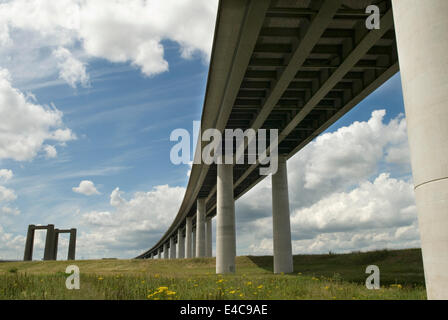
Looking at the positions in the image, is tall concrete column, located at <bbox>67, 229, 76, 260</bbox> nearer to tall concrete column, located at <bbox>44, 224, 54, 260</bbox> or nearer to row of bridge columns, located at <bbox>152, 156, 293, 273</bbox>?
tall concrete column, located at <bbox>44, 224, 54, 260</bbox>

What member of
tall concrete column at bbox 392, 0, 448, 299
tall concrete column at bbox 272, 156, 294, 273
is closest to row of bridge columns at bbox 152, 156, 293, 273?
tall concrete column at bbox 272, 156, 294, 273

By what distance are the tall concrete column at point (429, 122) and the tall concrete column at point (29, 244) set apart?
265 feet

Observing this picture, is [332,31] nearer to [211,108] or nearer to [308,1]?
[308,1]

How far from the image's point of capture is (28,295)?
955cm

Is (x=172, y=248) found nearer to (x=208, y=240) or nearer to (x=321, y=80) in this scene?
(x=208, y=240)

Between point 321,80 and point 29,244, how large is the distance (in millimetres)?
72108

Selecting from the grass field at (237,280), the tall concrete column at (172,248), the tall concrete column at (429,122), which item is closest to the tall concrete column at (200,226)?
the grass field at (237,280)

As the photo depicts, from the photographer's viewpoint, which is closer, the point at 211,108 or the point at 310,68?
the point at 310,68

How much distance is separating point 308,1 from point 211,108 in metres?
10.4

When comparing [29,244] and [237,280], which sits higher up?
[29,244]

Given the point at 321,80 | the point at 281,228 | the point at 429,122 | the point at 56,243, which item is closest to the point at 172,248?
Answer: the point at 56,243

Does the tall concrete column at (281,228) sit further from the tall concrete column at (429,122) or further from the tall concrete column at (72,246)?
the tall concrete column at (72,246)

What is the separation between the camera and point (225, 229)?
31.9m
